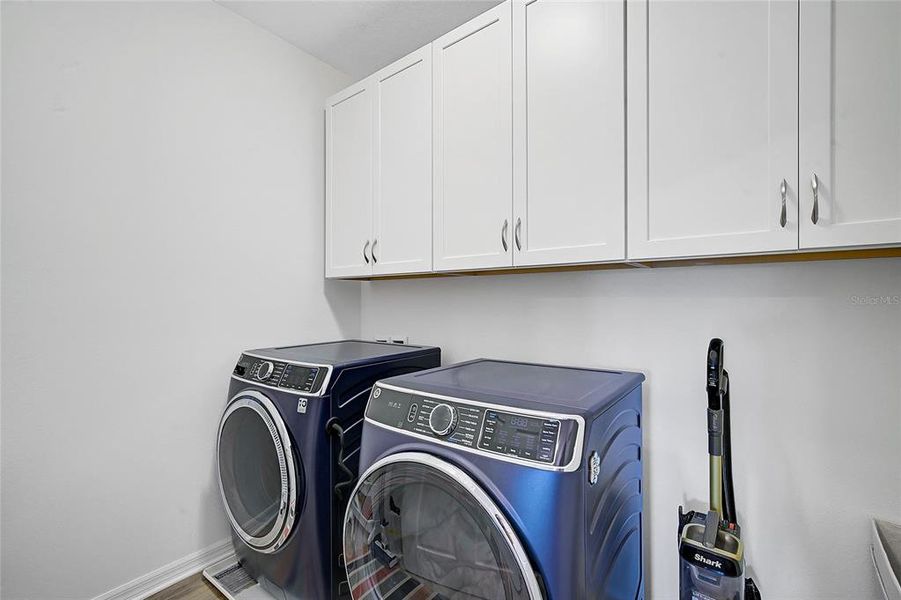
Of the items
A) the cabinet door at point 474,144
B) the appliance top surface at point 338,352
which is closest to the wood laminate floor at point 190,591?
the appliance top surface at point 338,352

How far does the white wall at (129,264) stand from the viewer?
137cm

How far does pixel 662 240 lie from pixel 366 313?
1.69m

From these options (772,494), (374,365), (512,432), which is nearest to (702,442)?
(772,494)

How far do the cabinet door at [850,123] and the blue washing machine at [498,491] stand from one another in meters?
0.66

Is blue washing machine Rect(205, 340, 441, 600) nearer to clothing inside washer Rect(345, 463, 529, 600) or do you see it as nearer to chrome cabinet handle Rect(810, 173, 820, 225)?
clothing inside washer Rect(345, 463, 529, 600)

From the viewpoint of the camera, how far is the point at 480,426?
1.06 m

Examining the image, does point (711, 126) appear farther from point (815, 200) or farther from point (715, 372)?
point (715, 372)

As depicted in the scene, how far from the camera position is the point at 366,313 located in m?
2.48

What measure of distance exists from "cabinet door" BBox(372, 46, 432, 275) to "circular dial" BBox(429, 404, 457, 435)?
750 millimetres

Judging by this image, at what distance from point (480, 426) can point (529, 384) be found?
1.03ft

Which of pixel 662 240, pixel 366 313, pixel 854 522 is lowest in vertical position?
pixel 854 522

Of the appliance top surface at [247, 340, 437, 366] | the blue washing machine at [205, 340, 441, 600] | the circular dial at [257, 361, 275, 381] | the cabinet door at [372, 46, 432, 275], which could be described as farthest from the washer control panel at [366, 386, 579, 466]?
the cabinet door at [372, 46, 432, 275]

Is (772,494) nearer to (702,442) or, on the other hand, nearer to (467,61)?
(702,442)
